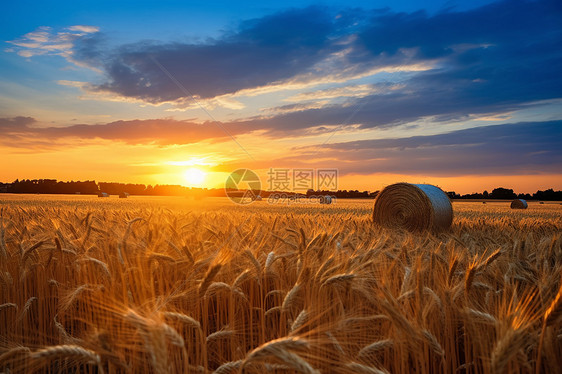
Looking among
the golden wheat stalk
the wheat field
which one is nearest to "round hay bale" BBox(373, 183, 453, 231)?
the wheat field

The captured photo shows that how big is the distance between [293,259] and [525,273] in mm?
1940

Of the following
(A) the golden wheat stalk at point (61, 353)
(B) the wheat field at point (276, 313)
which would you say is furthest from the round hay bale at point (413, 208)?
(A) the golden wheat stalk at point (61, 353)

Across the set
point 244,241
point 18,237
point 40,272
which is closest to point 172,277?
point 244,241

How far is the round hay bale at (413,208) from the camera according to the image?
10.1 meters

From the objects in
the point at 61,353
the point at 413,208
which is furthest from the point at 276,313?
the point at 413,208

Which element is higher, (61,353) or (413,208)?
(413,208)

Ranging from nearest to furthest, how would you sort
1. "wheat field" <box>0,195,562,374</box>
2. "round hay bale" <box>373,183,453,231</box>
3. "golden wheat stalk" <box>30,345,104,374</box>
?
"golden wheat stalk" <box>30,345,104,374</box>
"wheat field" <box>0,195,562,374</box>
"round hay bale" <box>373,183,453,231</box>

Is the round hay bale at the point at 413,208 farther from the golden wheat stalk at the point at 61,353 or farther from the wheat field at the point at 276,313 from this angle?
the golden wheat stalk at the point at 61,353

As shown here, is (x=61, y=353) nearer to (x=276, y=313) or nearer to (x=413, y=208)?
(x=276, y=313)

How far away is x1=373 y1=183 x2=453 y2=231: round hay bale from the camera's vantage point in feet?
33.0

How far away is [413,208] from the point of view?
10.4 metres

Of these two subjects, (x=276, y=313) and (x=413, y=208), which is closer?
(x=276, y=313)

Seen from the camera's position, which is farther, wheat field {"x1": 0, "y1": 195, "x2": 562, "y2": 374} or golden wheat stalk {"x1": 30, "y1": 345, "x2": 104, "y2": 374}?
wheat field {"x1": 0, "y1": 195, "x2": 562, "y2": 374}

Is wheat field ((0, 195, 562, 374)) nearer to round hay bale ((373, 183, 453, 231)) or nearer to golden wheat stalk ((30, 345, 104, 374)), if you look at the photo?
golden wheat stalk ((30, 345, 104, 374))
